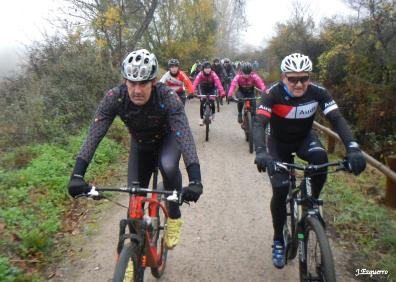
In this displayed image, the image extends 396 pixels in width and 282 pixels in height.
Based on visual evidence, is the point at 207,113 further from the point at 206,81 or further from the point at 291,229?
the point at 291,229

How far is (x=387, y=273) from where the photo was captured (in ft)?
15.0

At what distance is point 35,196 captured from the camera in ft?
21.2

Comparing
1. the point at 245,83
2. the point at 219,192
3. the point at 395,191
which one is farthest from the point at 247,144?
the point at 395,191

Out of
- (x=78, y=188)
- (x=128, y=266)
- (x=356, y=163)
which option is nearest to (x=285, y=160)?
(x=356, y=163)

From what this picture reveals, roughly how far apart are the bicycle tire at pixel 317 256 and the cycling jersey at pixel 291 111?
109 cm

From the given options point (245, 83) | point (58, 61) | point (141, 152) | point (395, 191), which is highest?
point (58, 61)

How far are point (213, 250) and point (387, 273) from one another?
6.75 ft

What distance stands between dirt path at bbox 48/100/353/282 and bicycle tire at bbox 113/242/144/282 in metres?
1.31

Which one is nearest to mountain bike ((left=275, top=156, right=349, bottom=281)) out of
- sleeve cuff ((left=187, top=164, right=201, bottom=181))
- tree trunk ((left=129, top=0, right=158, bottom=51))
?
sleeve cuff ((left=187, top=164, right=201, bottom=181))

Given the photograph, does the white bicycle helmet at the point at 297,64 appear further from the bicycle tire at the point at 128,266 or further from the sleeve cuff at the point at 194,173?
the bicycle tire at the point at 128,266

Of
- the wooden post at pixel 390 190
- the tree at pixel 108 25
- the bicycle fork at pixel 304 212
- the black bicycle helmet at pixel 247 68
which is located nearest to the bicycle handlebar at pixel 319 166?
the bicycle fork at pixel 304 212

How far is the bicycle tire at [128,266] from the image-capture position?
2.97m

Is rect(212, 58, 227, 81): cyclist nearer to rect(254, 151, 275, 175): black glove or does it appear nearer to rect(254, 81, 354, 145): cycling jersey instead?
rect(254, 81, 354, 145): cycling jersey

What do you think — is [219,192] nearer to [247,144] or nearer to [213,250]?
[213,250]
